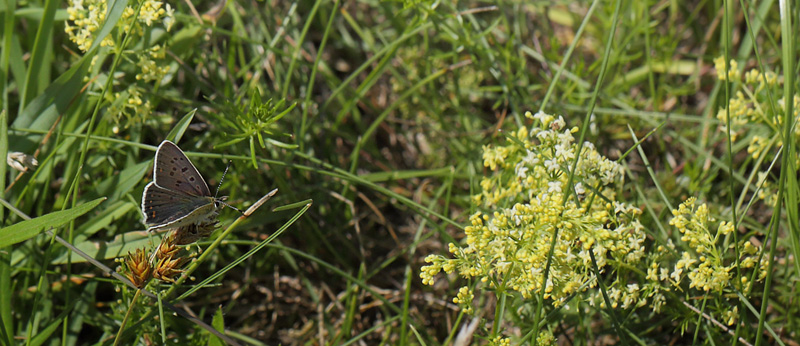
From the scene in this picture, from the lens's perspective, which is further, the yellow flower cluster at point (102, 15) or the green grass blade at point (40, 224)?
the yellow flower cluster at point (102, 15)

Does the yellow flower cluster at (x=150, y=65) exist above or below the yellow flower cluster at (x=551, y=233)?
above

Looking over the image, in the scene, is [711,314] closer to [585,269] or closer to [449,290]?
[585,269]

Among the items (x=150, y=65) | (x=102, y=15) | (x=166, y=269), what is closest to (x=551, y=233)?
(x=166, y=269)

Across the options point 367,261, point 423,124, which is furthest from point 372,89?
point 367,261

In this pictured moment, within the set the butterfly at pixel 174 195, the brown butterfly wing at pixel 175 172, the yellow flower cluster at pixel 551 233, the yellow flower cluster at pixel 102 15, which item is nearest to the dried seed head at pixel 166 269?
the butterfly at pixel 174 195

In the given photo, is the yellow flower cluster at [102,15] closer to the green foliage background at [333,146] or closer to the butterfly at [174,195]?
the green foliage background at [333,146]

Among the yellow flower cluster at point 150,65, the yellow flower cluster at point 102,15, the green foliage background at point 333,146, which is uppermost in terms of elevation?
→ the yellow flower cluster at point 102,15
